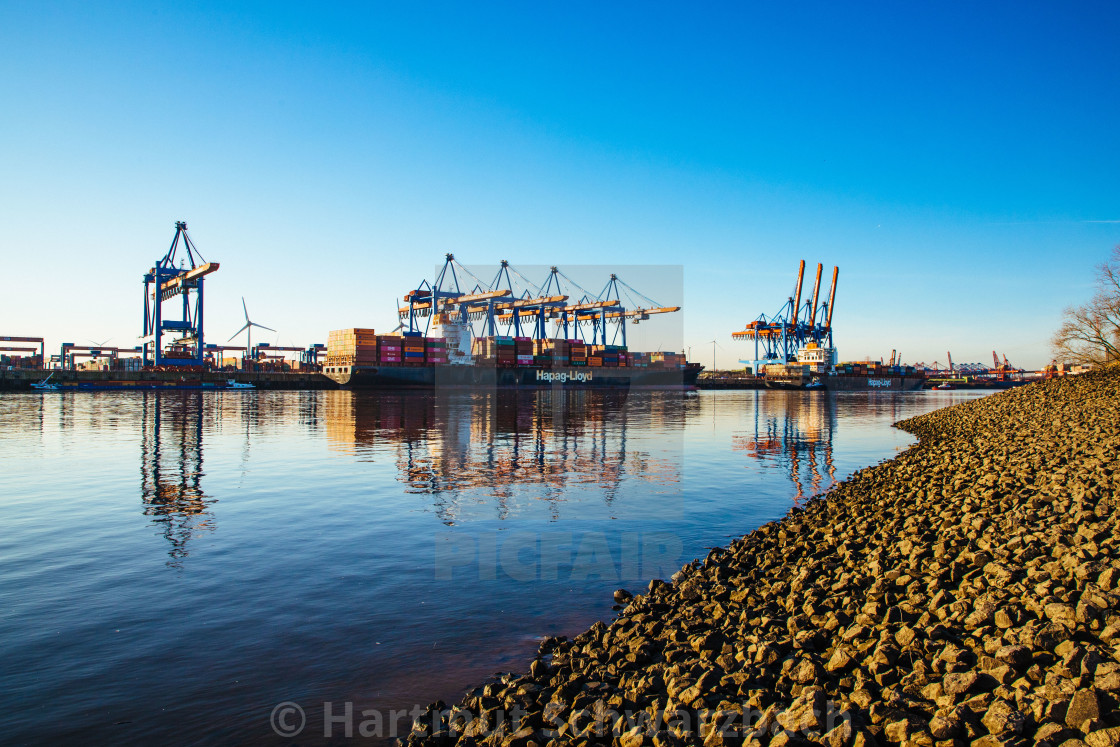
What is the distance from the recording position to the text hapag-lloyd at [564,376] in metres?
103

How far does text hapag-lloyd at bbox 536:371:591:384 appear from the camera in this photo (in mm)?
102562

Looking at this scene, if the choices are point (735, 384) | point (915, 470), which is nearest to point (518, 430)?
point (915, 470)

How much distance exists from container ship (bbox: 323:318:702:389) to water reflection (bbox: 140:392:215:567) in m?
56.5

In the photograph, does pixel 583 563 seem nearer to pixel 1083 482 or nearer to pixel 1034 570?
pixel 1034 570

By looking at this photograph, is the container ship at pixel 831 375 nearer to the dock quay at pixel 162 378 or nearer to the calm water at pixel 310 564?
the dock quay at pixel 162 378

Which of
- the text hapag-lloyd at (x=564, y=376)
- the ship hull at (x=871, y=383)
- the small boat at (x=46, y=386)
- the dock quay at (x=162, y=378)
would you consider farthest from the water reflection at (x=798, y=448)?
the small boat at (x=46, y=386)

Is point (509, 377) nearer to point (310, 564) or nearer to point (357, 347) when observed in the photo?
point (357, 347)

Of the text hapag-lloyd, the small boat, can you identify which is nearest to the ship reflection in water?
the text hapag-lloyd

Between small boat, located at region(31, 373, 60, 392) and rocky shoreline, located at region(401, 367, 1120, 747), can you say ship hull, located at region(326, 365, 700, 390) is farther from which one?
rocky shoreline, located at region(401, 367, 1120, 747)

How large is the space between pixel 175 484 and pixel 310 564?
9719mm

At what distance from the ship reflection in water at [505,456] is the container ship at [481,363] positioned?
49102 mm

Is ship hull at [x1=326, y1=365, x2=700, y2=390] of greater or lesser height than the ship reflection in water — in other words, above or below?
above

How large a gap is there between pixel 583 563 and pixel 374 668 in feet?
14.9

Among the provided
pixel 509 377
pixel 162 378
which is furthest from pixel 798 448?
pixel 162 378
